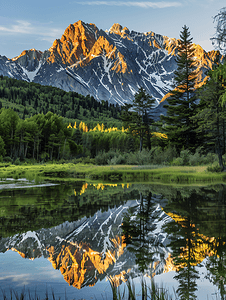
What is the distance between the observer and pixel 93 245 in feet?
19.1

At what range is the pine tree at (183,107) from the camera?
41156mm

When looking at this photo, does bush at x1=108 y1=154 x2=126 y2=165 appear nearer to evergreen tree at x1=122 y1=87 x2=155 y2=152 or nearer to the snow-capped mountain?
evergreen tree at x1=122 y1=87 x2=155 y2=152

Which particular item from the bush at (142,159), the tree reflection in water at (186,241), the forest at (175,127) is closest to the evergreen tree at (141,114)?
the forest at (175,127)

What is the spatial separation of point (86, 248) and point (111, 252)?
566 millimetres

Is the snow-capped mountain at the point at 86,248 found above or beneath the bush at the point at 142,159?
beneath

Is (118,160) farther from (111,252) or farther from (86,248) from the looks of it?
(111,252)

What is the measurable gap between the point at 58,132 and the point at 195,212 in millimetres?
66097

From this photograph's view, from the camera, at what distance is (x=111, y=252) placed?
211 inches

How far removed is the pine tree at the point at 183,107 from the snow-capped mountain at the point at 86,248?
34.5 m

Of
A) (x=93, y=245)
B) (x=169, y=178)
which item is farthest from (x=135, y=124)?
(x=93, y=245)

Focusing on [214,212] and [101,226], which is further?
[214,212]

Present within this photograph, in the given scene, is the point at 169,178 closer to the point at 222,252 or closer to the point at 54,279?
the point at 222,252

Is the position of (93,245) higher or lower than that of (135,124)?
lower

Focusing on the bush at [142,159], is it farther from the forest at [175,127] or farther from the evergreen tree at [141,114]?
the evergreen tree at [141,114]
